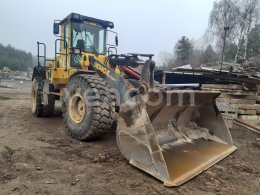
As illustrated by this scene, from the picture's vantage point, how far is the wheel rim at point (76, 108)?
18.3ft

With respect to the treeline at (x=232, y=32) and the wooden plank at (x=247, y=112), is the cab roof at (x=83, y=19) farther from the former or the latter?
the treeline at (x=232, y=32)

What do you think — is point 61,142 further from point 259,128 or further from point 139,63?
point 259,128

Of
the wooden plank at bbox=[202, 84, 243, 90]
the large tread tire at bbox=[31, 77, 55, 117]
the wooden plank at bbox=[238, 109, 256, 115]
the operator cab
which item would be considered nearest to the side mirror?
the operator cab

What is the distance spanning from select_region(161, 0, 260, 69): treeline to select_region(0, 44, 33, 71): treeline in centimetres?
3326

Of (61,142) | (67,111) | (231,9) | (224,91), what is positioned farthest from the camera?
(231,9)

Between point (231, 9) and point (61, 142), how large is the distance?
25099 mm

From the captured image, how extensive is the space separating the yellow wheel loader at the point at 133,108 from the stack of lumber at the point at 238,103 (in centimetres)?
278

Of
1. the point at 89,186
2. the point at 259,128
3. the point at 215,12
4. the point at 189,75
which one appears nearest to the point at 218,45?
the point at 215,12

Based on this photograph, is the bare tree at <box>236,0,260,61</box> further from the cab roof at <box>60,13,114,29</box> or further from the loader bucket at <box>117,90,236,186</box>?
the loader bucket at <box>117,90,236,186</box>

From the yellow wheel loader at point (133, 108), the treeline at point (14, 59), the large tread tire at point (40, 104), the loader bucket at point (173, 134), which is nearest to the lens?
the loader bucket at point (173, 134)

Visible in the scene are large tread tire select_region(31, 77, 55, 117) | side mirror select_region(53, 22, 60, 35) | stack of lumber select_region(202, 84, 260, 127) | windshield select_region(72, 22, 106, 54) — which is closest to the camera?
windshield select_region(72, 22, 106, 54)

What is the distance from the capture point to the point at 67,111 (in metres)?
5.79

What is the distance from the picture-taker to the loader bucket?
3.84 meters

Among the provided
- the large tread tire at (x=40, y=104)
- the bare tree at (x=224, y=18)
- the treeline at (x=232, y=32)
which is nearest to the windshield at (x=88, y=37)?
the large tread tire at (x=40, y=104)
